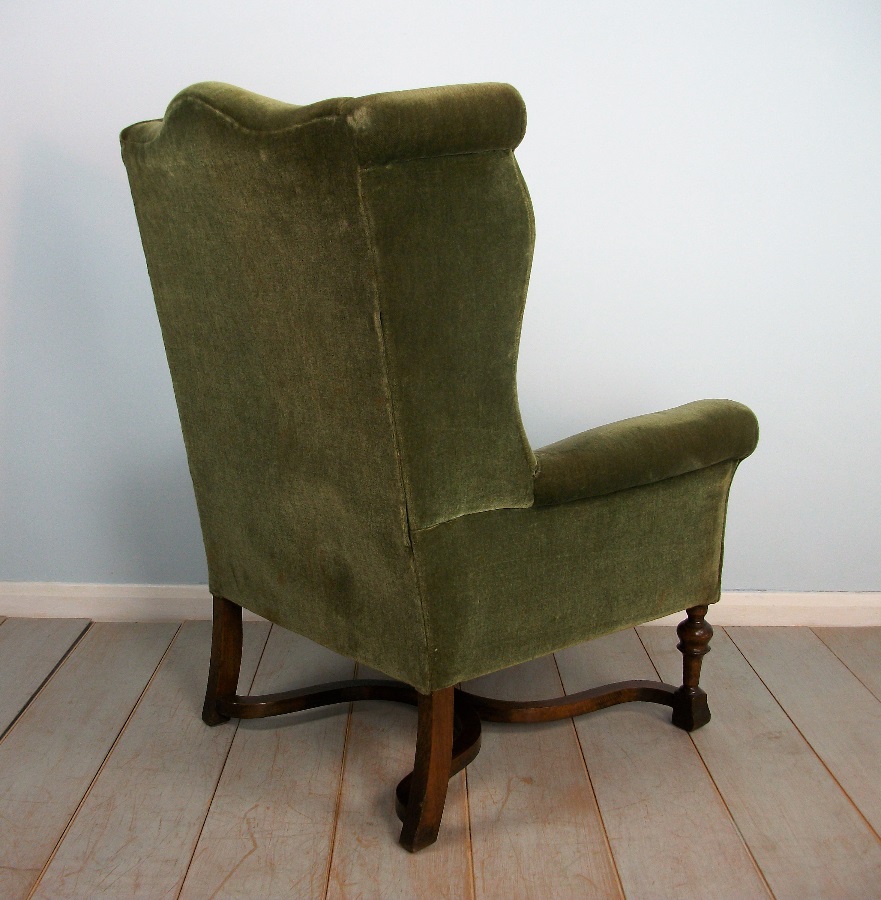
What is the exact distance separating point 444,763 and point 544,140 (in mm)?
1208

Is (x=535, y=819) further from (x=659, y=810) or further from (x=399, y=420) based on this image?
(x=399, y=420)

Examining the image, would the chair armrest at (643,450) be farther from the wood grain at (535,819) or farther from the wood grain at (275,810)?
the wood grain at (275,810)

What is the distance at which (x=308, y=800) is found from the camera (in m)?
1.57

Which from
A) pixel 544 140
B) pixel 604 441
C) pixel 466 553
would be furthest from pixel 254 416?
pixel 544 140

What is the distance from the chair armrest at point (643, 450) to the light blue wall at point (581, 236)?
0.62m

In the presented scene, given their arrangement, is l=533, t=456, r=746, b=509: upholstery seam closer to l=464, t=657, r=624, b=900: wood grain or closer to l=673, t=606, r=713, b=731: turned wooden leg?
l=673, t=606, r=713, b=731: turned wooden leg

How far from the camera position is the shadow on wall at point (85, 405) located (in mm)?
2105

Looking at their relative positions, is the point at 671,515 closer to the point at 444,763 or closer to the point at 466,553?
the point at 466,553

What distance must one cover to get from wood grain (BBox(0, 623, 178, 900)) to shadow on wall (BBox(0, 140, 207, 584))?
0.65 feet

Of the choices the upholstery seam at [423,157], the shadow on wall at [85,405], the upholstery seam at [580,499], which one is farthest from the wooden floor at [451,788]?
the upholstery seam at [423,157]

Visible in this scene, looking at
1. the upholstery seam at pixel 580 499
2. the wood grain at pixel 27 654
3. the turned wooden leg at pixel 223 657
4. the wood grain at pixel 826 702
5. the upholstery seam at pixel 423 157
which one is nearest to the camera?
the upholstery seam at pixel 423 157

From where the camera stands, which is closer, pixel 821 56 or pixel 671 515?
pixel 671 515

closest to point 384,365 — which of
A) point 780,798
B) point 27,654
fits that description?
point 780,798

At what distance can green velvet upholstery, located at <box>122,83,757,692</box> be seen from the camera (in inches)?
44.5
